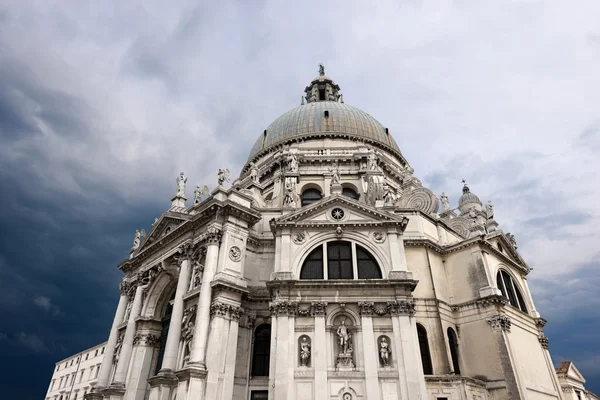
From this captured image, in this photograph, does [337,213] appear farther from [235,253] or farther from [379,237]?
[235,253]

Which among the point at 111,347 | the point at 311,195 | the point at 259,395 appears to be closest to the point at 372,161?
the point at 311,195

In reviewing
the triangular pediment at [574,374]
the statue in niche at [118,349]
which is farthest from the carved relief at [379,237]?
the triangular pediment at [574,374]

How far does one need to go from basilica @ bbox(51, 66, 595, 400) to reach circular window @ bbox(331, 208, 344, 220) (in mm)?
60

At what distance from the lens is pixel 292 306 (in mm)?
21766

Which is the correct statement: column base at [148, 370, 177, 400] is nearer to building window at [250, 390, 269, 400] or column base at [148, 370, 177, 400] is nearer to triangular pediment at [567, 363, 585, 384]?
building window at [250, 390, 269, 400]

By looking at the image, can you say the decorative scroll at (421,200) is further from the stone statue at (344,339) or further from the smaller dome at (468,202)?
the stone statue at (344,339)

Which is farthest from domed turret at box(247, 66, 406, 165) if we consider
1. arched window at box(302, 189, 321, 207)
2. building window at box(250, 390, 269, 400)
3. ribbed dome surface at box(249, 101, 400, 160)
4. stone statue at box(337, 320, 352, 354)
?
building window at box(250, 390, 269, 400)

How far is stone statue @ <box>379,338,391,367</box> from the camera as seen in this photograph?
20531 millimetres

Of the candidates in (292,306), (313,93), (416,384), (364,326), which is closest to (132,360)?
(292,306)

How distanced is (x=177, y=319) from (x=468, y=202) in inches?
1170

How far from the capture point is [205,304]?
2223cm

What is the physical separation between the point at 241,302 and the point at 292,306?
3514 millimetres

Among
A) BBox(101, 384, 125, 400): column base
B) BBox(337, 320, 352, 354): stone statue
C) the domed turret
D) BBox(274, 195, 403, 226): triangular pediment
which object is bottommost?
BBox(101, 384, 125, 400): column base

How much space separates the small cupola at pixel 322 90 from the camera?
1999 inches
